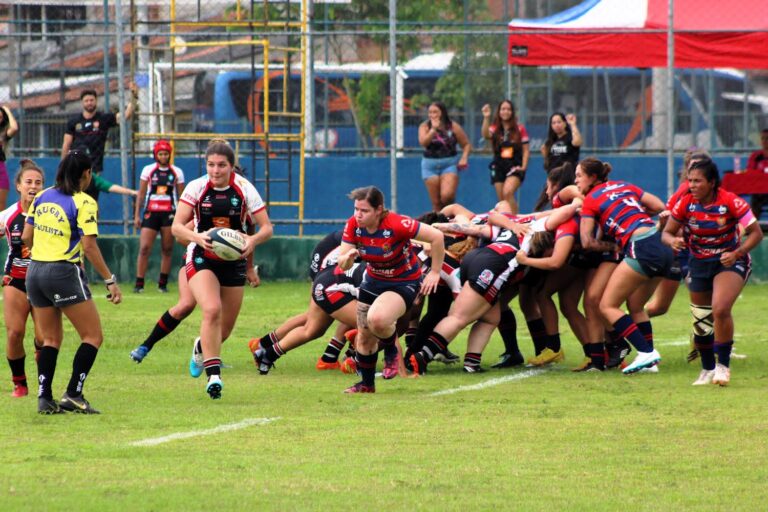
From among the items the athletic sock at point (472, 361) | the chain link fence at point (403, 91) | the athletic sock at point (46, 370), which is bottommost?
the athletic sock at point (472, 361)

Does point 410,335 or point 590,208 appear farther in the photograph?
point 410,335

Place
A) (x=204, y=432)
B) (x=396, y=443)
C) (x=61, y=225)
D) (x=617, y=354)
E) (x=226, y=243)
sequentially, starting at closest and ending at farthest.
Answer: (x=396, y=443) < (x=204, y=432) < (x=61, y=225) < (x=226, y=243) < (x=617, y=354)

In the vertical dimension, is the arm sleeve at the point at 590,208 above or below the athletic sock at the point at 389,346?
above

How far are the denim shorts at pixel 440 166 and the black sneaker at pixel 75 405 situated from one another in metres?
10.5

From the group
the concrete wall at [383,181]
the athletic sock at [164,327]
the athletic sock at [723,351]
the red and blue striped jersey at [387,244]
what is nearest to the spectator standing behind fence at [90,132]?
the concrete wall at [383,181]

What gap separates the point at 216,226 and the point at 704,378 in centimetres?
377

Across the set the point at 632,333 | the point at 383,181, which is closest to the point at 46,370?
the point at 632,333

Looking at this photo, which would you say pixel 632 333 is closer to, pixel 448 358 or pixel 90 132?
pixel 448 358

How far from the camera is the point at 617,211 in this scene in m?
11.1

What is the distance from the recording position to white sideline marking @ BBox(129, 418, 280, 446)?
8016 mm

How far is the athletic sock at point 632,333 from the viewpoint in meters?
11.0

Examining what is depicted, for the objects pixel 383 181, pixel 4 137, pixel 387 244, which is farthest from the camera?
pixel 383 181

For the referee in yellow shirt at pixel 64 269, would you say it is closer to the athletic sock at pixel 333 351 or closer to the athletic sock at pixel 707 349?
the athletic sock at pixel 333 351

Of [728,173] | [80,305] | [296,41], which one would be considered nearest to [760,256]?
[728,173]
